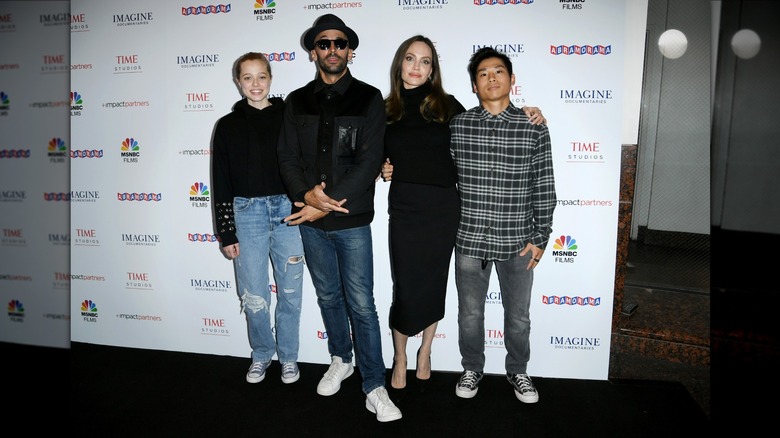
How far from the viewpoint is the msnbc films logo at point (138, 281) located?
296cm

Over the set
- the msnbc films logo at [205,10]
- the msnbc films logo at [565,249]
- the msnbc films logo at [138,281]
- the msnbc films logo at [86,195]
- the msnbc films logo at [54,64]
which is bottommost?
the msnbc films logo at [138,281]

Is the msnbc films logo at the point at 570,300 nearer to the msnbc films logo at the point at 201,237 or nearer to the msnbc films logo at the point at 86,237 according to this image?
the msnbc films logo at the point at 201,237

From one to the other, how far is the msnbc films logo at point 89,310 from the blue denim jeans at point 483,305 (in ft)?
8.68

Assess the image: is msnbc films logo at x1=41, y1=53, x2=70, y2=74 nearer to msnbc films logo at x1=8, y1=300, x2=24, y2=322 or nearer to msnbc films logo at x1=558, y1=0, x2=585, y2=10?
msnbc films logo at x1=8, y1=300, x2=24, y2=322

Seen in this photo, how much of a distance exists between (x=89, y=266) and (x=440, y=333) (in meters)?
2.54

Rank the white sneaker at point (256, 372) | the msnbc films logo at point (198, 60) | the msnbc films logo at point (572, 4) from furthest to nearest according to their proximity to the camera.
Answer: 1. the msnbc films logo at point (198, 60)
2. the white sneaker at point (256, 372)
3. the msnbc films logo at point (572, 4)

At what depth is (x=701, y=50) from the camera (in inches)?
167

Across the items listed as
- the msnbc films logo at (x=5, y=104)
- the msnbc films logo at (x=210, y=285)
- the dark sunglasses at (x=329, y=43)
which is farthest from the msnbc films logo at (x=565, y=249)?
the msnbc films logo at (x=5, y=104)

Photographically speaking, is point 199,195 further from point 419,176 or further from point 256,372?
point 419,176

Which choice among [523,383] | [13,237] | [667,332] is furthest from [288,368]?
[667,332]

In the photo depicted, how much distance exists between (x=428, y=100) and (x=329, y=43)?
22.3 inches

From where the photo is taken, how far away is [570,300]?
2.56 m

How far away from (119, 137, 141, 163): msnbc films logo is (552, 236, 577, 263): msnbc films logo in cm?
280

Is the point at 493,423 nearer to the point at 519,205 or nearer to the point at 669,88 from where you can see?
the point at 519,205
